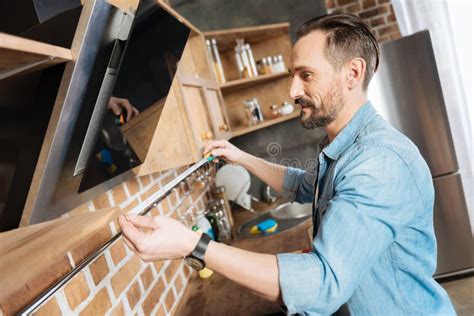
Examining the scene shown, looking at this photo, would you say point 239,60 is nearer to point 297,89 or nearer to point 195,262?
point 297,89

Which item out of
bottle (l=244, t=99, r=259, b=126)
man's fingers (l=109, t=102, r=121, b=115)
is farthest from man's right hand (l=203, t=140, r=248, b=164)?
bottle (l=244, t=99, r=259, b=126)

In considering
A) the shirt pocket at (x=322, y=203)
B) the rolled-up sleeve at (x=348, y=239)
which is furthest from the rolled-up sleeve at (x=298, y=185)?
the rolled-up sleeve at (x=348, y=239)

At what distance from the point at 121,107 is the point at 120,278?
54cm

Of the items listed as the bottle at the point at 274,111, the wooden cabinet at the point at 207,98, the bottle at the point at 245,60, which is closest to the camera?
the wooden cabinet at the point at 207,98

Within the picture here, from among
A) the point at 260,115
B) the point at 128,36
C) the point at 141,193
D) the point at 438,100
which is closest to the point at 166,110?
the point at 141,193

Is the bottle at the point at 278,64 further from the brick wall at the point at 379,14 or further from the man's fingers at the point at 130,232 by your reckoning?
the man's fingers at the point at 130,232

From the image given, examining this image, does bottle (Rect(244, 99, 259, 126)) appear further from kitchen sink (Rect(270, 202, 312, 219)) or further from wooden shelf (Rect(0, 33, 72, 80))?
wooden shelf (Rect(0, 33, 72, 80))

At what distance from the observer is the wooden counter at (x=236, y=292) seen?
1275mm

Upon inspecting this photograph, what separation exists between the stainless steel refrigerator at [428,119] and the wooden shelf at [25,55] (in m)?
2.05

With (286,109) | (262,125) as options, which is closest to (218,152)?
(262,125)

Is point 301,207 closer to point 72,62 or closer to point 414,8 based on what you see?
point 414,8

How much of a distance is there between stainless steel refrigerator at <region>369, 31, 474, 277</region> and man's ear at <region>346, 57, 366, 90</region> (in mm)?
1294

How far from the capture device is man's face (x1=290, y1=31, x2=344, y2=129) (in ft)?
3.37

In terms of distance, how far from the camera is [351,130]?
3.34ft
